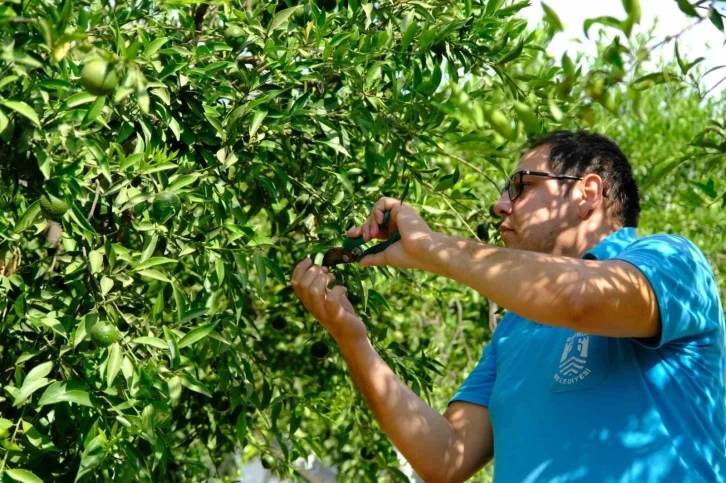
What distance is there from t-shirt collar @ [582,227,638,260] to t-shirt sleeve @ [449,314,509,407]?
0.39 meters

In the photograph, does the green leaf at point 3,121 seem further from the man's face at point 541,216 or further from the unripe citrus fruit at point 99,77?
the man's face at point 541,216

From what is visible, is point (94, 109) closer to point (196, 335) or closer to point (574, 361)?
point (196, 335)

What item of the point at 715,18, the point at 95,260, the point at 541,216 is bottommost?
the point at 95,260

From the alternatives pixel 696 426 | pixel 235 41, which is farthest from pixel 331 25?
pixel 696 426

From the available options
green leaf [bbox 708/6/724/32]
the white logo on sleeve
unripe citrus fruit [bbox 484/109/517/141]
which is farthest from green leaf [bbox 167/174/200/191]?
green leaf [bbox 708/6/724/32]

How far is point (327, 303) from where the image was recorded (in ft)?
7.68

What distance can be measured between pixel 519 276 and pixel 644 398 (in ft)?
1.20

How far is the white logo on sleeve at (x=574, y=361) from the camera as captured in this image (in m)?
2.00

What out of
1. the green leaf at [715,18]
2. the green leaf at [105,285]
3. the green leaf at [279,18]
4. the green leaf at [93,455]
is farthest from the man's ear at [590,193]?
the green leaf at [93,455]

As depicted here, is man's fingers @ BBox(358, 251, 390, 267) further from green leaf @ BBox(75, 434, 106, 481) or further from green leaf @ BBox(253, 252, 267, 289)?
green leaf @ BBox(75, 434, 106, 481)

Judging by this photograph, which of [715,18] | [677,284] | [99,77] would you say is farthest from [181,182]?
[715,18]

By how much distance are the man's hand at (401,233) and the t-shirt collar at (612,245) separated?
35 centimetres

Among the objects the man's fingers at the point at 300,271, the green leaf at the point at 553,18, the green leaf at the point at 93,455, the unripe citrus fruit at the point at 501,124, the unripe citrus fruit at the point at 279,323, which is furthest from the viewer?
the unripe citrus fruit at the point at 279,323

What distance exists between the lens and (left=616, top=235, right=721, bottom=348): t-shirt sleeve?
1.79 metres
